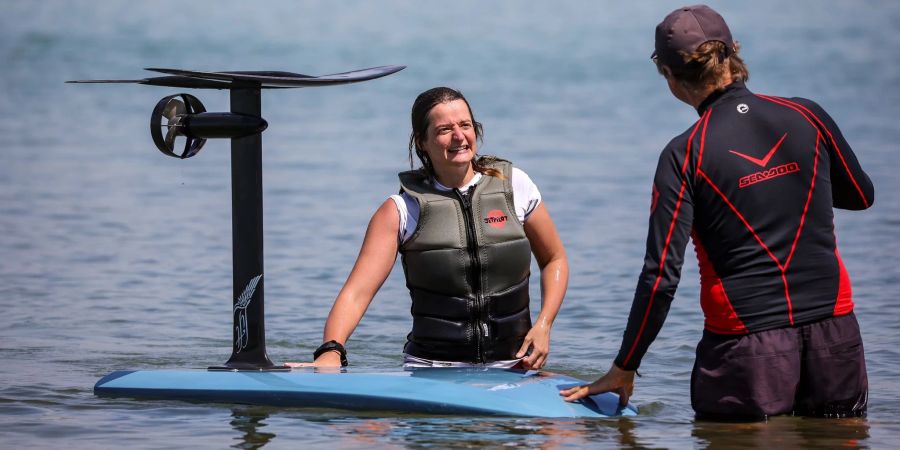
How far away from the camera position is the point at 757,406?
4.41 meters

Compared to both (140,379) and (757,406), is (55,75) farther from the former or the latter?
(757,406)

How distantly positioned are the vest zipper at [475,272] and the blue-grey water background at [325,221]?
39 cm

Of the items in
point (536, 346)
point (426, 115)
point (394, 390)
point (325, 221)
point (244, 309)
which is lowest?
point (394, 390)

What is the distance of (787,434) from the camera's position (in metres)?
4.63

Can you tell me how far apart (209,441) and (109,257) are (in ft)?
18.2

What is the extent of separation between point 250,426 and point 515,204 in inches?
49.5

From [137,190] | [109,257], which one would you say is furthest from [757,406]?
[137,190]

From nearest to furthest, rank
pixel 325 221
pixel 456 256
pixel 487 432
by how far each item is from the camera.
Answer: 1. pixel 487 432
2. pixel 456 256
3. pixel 325 221

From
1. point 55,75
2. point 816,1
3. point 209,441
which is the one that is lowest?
point 209,441

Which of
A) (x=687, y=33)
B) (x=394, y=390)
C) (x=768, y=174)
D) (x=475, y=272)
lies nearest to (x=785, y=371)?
(x=768, y=174)

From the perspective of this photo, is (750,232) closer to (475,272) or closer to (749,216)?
(749,216)

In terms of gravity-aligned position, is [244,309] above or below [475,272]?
below

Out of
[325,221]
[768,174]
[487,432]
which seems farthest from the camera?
[325,221]

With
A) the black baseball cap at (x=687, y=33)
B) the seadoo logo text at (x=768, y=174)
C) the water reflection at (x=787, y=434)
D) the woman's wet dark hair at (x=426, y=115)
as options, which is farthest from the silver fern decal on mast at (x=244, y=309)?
the seadoo logo text at (x=768, y=174)
